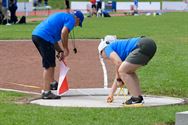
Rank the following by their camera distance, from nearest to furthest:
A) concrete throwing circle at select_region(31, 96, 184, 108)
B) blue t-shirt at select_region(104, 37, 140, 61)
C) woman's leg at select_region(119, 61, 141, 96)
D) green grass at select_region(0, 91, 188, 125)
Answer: green grass at select_region(0, 91, 188, 125) → woman's leg at select_region(119, 61, 141, 96) → blue t-shirt at select_region(104, 37, 140, 61) → concrete throwing circle at select_region(31, 96, 184, 108)

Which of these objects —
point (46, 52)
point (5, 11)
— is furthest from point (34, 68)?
point (5, 11)

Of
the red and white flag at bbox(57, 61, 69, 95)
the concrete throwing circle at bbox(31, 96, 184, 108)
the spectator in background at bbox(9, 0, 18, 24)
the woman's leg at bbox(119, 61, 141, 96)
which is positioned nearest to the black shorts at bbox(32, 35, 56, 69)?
the red and white flag at bbox(57, 61, 69, 95)

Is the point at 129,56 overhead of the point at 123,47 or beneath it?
beneath

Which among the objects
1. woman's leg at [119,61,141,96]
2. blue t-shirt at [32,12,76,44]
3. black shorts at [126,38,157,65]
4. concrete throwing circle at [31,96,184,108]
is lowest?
concrete throwing circle at [31,96,184,108]

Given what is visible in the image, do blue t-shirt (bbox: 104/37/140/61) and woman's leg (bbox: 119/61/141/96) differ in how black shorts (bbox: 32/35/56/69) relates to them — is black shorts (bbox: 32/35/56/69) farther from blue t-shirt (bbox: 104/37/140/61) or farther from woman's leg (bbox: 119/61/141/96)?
woman's leg (bbox: 119/61/141/96)

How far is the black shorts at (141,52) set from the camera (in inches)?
429

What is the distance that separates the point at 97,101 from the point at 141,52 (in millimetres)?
1331

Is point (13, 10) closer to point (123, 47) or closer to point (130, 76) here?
point (123, 47)

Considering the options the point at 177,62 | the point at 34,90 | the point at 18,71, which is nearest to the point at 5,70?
the point at 18,71

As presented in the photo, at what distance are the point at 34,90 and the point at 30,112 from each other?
333cm

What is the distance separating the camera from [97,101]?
11680 millimetres

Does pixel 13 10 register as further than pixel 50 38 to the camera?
Yes

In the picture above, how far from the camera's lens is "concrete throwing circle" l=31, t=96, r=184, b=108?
11.1 meters

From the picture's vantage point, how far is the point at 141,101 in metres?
11.0
